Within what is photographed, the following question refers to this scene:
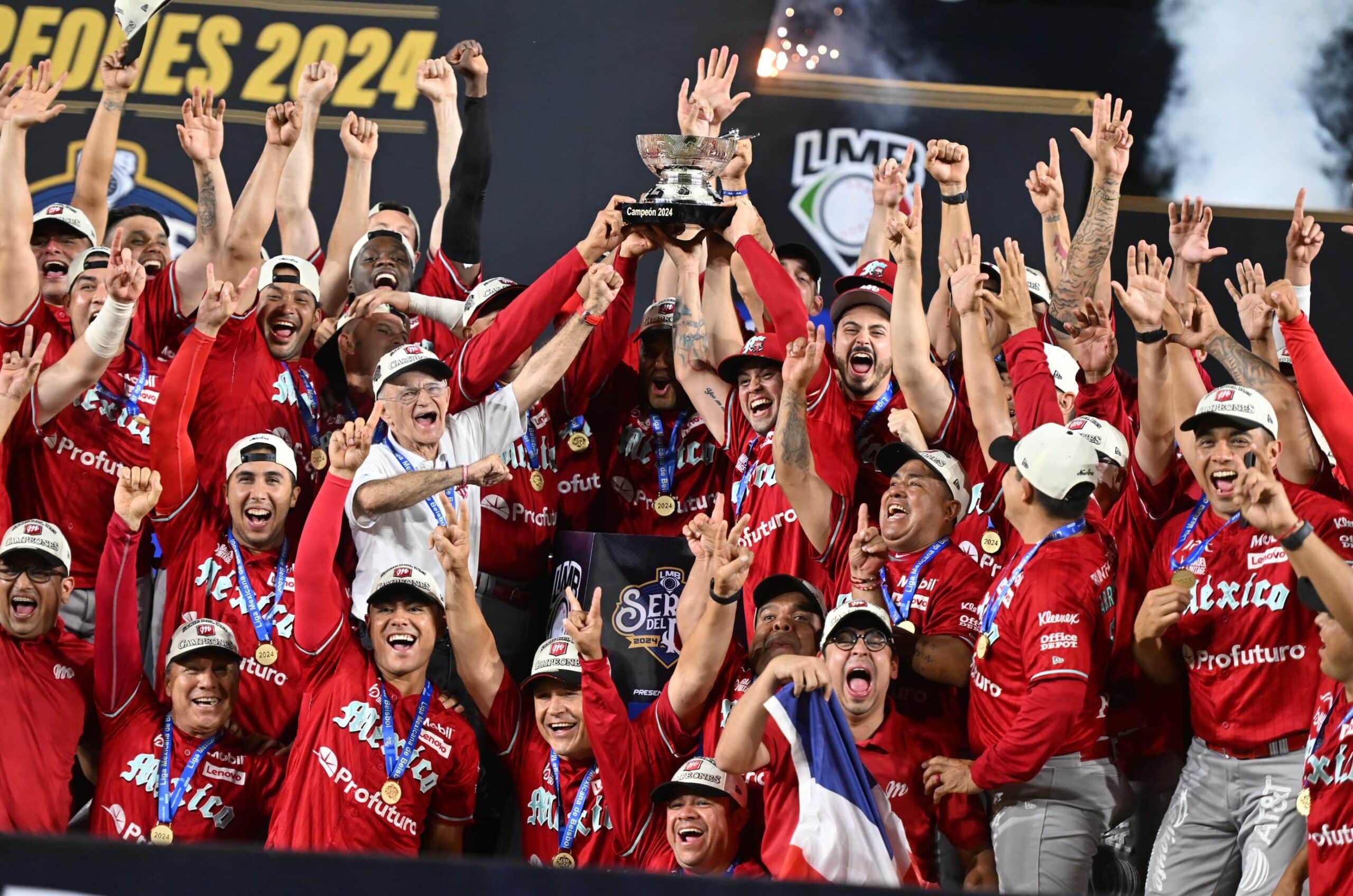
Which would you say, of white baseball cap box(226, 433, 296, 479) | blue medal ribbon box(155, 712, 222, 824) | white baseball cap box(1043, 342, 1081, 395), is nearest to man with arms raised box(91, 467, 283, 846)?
blue medal ribbon box(155, 712, 222, 824)

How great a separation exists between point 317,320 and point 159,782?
2.05 metres

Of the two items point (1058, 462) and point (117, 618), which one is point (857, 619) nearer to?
point (1058, 462)

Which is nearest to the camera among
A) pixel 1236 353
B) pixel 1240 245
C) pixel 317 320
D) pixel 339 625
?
pixel 1236 353

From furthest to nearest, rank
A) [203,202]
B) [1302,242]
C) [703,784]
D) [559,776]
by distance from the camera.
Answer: [203,202]
[1302,242]
[559,776]
[703,784]

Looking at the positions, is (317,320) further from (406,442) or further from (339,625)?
(339,625)

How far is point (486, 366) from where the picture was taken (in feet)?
21.4

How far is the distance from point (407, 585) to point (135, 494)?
101cm

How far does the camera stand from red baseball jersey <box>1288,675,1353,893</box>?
4.80m

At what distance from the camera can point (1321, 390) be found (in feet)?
17.7

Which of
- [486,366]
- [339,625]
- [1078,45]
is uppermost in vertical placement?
[1078,45]

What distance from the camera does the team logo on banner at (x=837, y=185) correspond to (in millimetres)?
8992

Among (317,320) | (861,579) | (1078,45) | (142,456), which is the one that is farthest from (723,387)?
(1078,45)

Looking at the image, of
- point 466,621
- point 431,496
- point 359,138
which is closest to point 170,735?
point 466,621

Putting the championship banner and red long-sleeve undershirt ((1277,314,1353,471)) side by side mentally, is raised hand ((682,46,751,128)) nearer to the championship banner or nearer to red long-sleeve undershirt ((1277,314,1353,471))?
the championship banner
